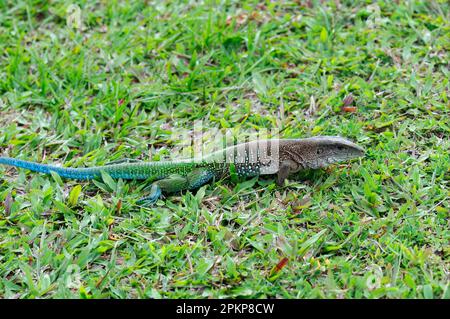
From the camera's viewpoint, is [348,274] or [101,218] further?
[101,218]

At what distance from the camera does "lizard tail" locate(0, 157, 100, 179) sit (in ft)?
18.1

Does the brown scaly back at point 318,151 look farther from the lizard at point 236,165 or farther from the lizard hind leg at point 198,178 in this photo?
the lizard hind leg at point 198,178

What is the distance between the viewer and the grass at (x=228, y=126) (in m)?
4.61

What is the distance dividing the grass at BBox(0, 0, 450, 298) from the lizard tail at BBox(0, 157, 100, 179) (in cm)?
8

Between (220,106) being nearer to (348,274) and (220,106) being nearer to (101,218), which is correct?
(101,218)

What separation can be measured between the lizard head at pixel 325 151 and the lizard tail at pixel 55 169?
1705 mm

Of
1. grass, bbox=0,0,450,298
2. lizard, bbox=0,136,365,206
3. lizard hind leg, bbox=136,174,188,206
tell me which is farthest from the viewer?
lizard, bbox=0,136,365,206

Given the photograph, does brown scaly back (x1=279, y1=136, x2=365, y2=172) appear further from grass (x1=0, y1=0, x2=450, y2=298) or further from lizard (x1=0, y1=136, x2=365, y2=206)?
grass (x1=0, y1=0, x2=450, y2=298)

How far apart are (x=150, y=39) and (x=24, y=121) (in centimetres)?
163

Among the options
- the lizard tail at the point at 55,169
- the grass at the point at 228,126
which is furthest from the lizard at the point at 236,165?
the grass at the point at 228,126

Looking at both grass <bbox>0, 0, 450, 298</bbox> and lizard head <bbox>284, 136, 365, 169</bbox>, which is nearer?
grass <bbox>0, 0, 450, 298</bbox>

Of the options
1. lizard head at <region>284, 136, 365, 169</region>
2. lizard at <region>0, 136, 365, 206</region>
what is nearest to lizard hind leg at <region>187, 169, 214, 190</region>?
lizard at <region>0, 136, 365, 206</region>

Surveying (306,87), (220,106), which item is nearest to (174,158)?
(220,106)

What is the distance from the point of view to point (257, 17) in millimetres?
7270
